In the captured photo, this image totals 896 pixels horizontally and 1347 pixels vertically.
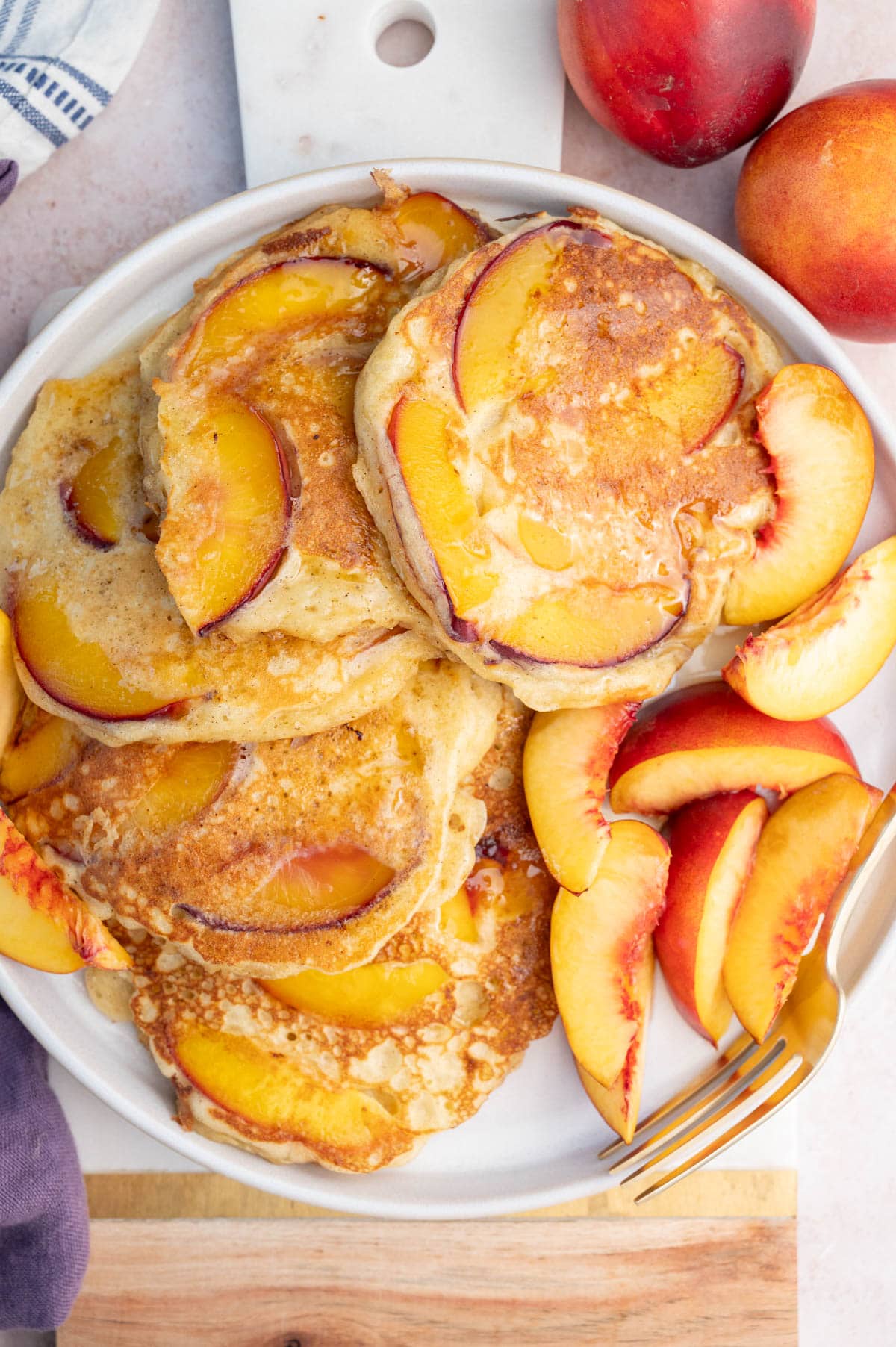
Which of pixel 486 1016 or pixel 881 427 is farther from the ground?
pixel 881 427

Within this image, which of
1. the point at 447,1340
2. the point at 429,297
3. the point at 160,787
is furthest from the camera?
the point at 447,1340

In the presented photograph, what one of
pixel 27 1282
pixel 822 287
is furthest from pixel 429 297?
pixel 27 1282

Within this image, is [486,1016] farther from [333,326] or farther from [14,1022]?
[333,326]

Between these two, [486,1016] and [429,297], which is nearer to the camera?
[429,297]

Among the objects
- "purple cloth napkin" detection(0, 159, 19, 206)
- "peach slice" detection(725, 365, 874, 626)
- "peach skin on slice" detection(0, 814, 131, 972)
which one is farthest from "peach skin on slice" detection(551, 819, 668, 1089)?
"purple cloth napkin" detection(0, 159, 19, 206)

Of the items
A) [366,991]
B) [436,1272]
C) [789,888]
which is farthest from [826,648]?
[436,1272]

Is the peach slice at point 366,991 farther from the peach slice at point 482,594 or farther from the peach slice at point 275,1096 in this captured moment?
the peach slice at point 482,594

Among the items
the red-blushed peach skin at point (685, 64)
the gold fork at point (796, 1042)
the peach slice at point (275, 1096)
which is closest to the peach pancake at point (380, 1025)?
the peach slice at point (275, 1096)

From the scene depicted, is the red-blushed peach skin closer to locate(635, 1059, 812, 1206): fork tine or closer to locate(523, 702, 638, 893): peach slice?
locate(523, 702, 638, 893): peach slice
